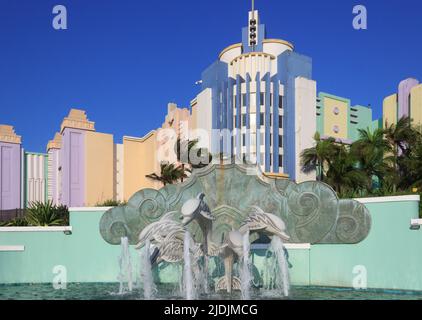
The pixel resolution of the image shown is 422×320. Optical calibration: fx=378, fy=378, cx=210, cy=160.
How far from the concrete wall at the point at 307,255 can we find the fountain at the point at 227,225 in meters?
0.35

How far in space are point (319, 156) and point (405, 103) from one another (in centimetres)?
759

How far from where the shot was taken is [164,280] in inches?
492

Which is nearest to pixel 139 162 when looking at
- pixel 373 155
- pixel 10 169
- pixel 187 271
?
pixel 10 169

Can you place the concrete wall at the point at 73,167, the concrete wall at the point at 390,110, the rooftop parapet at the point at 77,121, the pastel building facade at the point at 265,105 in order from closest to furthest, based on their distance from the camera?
1. the concrete wall at the point at 73,167
2. the rooftop parapet at the point at 77,121
3. the concrete wall at the point at 390,110
4. the pastel building facade at the point at 265,105

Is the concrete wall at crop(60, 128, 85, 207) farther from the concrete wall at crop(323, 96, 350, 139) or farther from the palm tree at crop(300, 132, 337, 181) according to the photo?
the concrete wall at crop(323, 96, 350, 139)

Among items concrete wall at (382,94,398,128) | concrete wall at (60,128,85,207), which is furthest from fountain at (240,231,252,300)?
concrete wall at (382,94,398,128)

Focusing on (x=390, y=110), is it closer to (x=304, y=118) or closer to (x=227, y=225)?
(x=304, y=118)

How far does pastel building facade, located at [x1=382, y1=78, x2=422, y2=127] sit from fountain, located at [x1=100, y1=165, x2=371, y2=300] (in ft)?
62.3

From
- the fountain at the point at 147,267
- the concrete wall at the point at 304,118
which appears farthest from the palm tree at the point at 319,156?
the fountain at the point at 147,267

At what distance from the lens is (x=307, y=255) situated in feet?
38.7

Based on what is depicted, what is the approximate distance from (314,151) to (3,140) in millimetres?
24702

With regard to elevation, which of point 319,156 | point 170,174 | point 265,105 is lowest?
point 170,174

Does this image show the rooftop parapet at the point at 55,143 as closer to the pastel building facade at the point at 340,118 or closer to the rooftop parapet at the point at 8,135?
the rooftop parapet at the point at 8,135

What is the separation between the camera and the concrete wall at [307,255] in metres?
10.8
